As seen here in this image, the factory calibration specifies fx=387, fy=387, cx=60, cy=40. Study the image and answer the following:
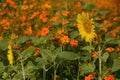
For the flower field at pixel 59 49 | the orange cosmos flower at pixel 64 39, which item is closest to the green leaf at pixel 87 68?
the flower field at pixel 59 49

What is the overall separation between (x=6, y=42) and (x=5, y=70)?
1.41ft

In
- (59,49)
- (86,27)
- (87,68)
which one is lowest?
(87,68)

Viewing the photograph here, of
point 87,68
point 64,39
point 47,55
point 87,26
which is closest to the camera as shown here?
point 87,26

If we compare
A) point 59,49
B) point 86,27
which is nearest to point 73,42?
point 59,49

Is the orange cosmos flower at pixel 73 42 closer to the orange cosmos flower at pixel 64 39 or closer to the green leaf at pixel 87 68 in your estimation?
the orange cosmos flower at pixel 64 39

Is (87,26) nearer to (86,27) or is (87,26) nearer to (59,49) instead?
(86,27)

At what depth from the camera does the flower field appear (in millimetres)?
2953

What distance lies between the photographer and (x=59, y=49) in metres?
3.24

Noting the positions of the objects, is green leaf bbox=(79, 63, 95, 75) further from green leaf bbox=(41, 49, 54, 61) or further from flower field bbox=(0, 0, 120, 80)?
green leaf bbox=(41, 49, 54, 61)

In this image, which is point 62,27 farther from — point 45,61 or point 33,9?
point 33,9

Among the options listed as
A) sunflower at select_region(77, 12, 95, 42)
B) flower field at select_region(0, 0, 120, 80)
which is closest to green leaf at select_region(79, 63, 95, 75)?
flower field at select_region(0, 0, 120, 80)

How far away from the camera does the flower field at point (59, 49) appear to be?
116 inches

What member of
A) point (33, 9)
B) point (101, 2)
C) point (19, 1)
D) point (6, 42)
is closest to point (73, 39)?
point (6, 42)

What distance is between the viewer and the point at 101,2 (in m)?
6.93
